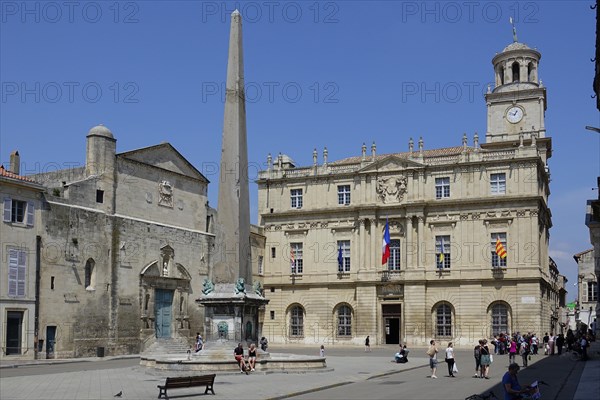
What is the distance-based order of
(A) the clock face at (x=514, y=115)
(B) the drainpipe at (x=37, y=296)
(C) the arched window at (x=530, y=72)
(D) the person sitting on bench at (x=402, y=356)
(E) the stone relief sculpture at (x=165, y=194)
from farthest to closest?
(C) the arched window at (x=530, y=72)
(A) the clock face at (x=514, y=115)
(E) the stone relief sculpture at (x=165, y=194)
(B) the drainpipe at (x=37, y=296)
(D) the person sitting on bench at (x=402, y=356)

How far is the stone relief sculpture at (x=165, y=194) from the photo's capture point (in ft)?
147

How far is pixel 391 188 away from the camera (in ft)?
182

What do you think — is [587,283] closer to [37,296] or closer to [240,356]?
[37,296]

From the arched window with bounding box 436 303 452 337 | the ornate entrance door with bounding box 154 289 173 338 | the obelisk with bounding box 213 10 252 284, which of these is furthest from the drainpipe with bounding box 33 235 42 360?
the arched window with bounding box 436 303 452 337

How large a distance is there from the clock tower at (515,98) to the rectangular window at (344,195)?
41.7ft

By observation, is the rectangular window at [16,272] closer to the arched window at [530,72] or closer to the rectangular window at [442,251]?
the rectangular window at [442,251]

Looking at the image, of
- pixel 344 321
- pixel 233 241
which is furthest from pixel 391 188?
pixel 233 241

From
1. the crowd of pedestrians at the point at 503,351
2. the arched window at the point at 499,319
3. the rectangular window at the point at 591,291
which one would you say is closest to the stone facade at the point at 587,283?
the rectangular window at the point at 591,291

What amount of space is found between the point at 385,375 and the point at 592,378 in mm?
6676

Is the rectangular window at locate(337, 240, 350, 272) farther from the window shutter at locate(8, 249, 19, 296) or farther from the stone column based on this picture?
the window shutter at locate(8, 249, 19, 296)

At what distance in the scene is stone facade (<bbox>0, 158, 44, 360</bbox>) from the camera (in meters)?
33.8

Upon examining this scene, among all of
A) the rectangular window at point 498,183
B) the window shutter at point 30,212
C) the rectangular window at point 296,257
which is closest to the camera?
the window shutter at point 30,212

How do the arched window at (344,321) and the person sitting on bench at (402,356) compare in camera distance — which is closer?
the person sitting on bench at (402,356)

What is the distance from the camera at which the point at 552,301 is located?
201ft
